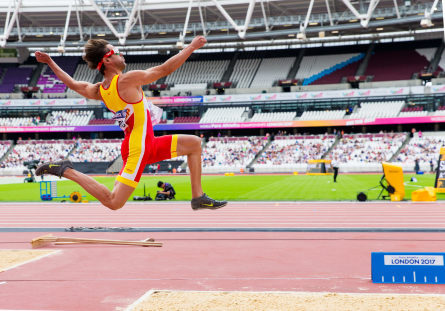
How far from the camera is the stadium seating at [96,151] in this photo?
47.6 meters

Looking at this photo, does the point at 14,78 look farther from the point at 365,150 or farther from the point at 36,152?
the point at 365,150

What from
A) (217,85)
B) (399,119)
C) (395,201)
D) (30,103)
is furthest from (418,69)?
(30,103)

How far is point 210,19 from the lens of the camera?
48906 mm

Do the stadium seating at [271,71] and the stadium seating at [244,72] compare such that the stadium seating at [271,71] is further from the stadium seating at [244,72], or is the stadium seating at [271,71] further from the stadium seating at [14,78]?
the stadium seating at [14,78]

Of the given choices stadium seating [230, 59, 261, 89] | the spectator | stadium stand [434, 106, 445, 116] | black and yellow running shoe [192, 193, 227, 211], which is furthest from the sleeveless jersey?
stadium seating [230, 59, 261, 89]

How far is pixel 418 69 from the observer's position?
4972 cm

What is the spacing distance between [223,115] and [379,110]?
17.7 metres

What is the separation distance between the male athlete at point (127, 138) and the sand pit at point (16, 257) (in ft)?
7.60

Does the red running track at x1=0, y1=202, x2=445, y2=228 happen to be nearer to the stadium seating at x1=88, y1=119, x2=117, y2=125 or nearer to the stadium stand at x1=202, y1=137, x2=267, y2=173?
the stadium stand at x1=202, y1=137, x2=267, y2=173

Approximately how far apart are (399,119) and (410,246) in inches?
1617

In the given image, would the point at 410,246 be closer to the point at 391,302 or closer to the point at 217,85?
the point at 391,302

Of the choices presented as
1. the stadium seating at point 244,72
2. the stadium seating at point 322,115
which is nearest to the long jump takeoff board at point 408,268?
the stadium seating at point 322,115

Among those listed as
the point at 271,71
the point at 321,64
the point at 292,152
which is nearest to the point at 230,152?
the point at 292,152

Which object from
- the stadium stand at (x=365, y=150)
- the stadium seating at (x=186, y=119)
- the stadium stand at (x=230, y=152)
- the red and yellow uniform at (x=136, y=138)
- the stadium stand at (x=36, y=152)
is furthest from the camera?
the stadium seating at (x=186, y=119)
